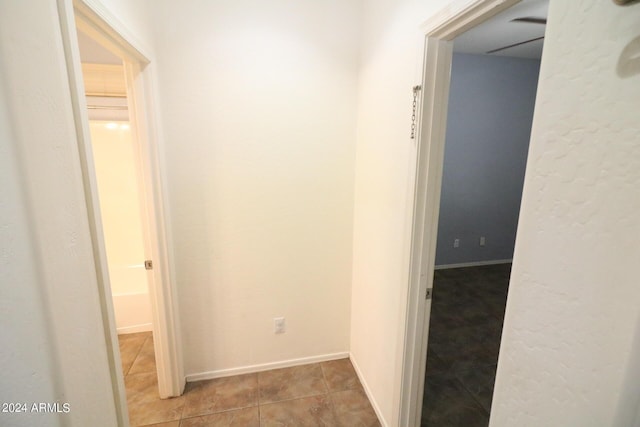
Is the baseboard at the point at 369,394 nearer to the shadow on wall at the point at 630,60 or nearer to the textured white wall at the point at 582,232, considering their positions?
the textured white wall at the point at 582,232

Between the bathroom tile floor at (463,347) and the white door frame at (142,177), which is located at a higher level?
the white door frame at (142,177)

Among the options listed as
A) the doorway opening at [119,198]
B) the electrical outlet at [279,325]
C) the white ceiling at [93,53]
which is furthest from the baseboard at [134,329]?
the white ceiling at [93,53]

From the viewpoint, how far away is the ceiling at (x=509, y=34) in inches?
88.2

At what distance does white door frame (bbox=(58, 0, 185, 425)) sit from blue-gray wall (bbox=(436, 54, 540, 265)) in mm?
3298

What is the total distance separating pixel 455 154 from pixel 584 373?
355 centimetres

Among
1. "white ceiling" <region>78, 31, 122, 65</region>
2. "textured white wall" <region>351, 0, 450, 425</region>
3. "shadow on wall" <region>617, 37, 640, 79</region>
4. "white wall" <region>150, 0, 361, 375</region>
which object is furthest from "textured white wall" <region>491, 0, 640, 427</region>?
"white ceiling" <region>78, 31, 122, 65</region>

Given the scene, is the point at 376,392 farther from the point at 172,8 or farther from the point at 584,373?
the point at 172,8

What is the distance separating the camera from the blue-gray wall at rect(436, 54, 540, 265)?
141 inches

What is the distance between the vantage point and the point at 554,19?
22.6 inches

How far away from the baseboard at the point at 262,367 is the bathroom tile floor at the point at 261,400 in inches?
1.1

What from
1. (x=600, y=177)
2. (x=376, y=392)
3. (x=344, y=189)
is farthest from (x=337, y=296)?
(x=600, y=177)

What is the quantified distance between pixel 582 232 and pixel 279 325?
1932mm

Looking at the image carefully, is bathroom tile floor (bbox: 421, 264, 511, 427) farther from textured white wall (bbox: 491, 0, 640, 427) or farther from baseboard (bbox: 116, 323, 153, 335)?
baseboard (bbox: 116, 323, 153, 335)

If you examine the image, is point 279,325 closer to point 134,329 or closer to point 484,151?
point 134,329
